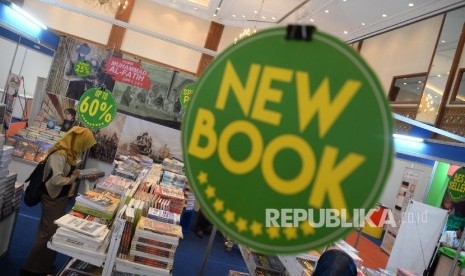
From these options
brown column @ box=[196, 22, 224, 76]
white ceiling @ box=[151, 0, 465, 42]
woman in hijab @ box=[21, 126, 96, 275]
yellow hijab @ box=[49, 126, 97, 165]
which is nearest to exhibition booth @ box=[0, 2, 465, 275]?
woman in hijab @ box=[21, 126, 96, 275]

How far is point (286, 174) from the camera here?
104 centimetres

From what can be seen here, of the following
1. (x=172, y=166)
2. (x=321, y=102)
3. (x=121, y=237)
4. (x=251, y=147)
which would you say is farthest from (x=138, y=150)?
(x=321, y=102)

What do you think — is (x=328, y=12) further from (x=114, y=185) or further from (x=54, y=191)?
(x=54, y=191)

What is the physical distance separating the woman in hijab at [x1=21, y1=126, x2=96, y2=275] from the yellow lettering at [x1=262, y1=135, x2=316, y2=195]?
3379 millimetres

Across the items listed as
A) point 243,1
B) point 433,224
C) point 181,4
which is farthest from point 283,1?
point 433,224

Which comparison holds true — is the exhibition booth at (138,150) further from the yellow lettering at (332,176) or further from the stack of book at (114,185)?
the yellow lettering at (332,176)

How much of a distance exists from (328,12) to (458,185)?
6.28m

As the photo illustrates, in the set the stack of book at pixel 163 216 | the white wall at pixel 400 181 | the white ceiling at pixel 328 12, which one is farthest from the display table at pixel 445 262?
Result: the white ceiling at pixel 328 12

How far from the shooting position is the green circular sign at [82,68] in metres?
7.60

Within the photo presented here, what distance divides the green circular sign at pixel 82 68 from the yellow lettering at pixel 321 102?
7.37 m

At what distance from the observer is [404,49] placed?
32.2ft

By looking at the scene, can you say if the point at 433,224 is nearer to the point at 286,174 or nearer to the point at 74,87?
the point at 286,174

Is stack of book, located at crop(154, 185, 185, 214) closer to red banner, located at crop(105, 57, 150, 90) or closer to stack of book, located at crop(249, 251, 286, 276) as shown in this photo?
stack of book, located at crop(249, 251, 286, 276)

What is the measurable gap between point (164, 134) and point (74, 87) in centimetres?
205
